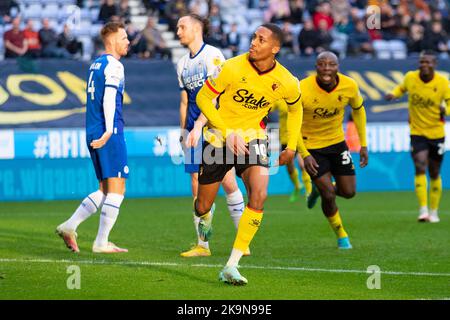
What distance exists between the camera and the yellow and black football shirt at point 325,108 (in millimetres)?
12078

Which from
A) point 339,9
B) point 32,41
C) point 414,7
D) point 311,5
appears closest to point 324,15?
point 339,9

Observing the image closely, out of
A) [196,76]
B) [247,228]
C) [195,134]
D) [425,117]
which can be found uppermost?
[196,76]

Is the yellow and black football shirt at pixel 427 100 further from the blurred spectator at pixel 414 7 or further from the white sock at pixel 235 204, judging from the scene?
the blurred spectator at pixel 414 7

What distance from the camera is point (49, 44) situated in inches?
877

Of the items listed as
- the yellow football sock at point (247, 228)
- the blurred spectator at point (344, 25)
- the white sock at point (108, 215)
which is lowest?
the white sock at point (108, 215)

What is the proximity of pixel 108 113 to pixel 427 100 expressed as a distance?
21.7 feet

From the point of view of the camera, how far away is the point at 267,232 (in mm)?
13977

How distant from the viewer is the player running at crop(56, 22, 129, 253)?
1099 cm

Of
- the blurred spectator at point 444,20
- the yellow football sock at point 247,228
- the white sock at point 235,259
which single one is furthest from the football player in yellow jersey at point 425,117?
the blurred spectator at point 444,20

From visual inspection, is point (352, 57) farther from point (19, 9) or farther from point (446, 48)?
point (19, 9)

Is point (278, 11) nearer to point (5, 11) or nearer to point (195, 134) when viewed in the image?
point (5, 11)

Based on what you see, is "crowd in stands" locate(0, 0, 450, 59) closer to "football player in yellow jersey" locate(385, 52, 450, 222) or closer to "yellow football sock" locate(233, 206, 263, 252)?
"football player in yellow jersey" locate(385, 52, 450, 222)

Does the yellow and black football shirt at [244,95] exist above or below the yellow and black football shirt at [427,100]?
above
